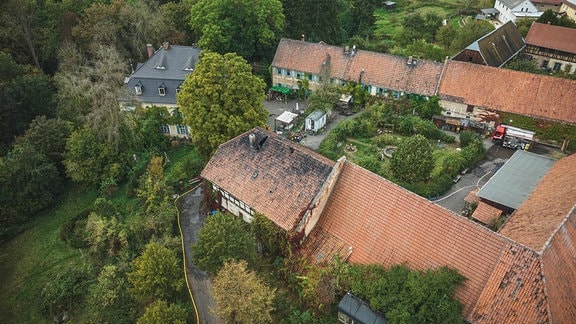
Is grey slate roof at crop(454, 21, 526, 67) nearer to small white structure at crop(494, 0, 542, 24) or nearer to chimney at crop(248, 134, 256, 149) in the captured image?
small white structure at crop(494, 0, 542, 24)

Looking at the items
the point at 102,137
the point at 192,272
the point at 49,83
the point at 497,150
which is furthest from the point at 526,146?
the point at 49,83

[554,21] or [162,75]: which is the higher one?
[554,21]

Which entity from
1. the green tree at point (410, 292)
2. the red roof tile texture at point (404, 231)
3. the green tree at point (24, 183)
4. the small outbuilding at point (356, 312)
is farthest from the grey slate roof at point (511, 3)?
the green tree at point (24, 183)

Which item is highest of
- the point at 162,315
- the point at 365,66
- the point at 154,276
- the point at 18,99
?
the point at 365,66

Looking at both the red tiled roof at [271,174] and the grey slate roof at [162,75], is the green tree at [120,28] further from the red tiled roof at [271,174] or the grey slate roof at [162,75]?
the red tiled roof at [271,174]

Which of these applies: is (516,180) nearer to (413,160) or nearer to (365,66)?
(413,160)

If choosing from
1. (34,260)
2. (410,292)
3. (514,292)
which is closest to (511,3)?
(514,292)

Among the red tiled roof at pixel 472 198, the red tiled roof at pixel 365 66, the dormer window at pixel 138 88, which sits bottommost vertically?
the red tiled roof at pixel 472 198

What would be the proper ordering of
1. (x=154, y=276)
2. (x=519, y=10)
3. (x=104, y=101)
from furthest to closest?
(x=519, y=10) → (x=104, y=101) → (x=154, y=276)

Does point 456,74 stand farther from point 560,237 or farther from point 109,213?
point 109,213
